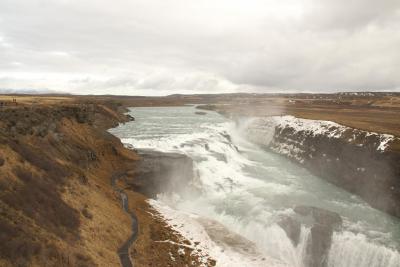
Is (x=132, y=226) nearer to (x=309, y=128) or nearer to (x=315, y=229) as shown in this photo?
(x=315, y=229)

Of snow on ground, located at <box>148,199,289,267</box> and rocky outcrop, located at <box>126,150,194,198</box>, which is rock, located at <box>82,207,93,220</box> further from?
rocky outcrop, located at <box>126,150,194,198</box>

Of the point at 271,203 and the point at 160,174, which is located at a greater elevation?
the point at 160,174

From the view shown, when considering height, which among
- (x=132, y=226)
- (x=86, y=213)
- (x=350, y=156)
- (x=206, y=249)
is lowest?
(x=206, y=249)

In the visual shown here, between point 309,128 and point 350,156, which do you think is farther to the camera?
point 309,128

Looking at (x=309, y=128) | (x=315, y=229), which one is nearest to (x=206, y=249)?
(x=315, y=229)

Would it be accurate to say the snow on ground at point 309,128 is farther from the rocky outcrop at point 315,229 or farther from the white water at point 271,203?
the rocky outcrop at point 315,229

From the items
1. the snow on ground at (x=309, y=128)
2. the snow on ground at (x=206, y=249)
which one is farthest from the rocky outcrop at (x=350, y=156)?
the snow on ground at (x=206, y=249)
